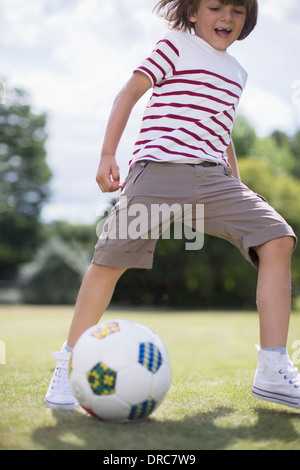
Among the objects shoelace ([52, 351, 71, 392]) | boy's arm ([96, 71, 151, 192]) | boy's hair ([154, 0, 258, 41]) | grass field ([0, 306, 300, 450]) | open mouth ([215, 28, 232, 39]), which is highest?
boy's hair ([154, 0, 258, 41])

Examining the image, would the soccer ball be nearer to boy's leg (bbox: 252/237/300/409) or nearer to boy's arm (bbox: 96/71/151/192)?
boy's leg (bbox: 252/237/300/409)

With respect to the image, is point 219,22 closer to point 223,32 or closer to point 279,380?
point 223,32

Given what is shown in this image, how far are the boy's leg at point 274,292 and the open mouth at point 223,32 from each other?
112cm

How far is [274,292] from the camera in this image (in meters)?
2.42

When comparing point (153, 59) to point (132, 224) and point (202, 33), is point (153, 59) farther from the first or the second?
point (132, 224)

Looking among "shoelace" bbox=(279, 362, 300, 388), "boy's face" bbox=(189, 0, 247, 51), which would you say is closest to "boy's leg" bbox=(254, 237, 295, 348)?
"shoelace" bbox=(279, 362, 300, 388)

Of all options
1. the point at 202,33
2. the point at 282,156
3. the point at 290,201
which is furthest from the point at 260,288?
the point at 282,156

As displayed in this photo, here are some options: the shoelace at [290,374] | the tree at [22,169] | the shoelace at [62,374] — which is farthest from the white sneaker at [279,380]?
the tree at [22,169]

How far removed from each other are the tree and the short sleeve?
29.8 metres

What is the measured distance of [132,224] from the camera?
2.45m

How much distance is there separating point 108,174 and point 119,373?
896 millimetres

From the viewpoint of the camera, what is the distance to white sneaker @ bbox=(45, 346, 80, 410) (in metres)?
2.37

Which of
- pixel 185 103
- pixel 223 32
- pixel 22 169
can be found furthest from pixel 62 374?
pixel 22 169

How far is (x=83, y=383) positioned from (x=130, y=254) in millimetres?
635
